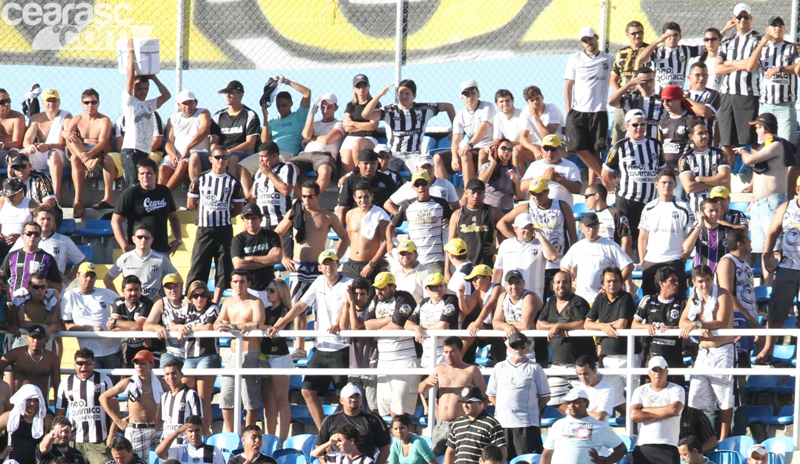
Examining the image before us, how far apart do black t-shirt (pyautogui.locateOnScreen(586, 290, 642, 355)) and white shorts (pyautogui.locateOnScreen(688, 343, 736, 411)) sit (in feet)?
1.86

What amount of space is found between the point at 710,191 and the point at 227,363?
462 centimetres

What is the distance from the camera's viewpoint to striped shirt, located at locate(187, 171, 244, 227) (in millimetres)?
14016

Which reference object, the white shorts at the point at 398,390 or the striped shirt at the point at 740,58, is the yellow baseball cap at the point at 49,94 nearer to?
the white shorts at the point at 398,390

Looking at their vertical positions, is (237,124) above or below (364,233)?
above

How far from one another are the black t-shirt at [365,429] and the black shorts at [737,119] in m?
5.45

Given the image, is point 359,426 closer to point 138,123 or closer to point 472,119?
point 472,119

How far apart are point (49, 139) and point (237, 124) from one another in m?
2.03

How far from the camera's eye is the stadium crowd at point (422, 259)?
1126 centimetres

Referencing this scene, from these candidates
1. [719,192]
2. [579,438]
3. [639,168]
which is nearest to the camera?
[579,438]

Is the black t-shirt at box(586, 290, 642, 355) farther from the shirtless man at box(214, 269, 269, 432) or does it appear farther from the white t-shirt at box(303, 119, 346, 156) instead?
the white t-shirt at box(303, 119, 346, 156)

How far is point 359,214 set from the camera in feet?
44.4

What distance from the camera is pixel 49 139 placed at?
15609 millimetres

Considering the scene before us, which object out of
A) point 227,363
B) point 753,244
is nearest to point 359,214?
point 227,363

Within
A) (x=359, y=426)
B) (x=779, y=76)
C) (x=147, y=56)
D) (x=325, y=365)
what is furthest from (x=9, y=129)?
(x=779, y=76)
